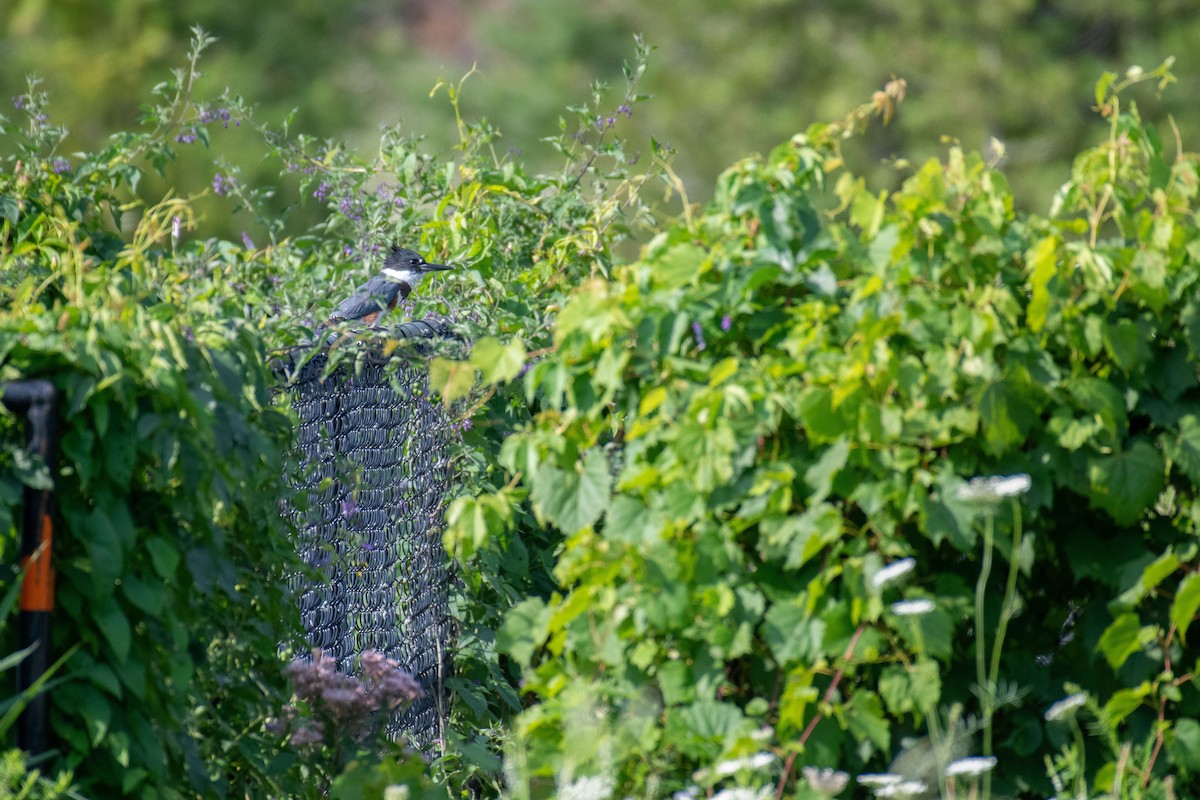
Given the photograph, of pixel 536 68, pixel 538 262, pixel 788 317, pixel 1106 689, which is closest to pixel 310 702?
pixel 788 317

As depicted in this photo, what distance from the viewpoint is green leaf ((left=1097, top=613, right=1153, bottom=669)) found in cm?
265

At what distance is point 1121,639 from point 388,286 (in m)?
2.84

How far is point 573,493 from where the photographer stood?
2.76 meters

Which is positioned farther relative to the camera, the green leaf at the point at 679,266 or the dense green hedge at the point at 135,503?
the green leaf at the point at 679,266

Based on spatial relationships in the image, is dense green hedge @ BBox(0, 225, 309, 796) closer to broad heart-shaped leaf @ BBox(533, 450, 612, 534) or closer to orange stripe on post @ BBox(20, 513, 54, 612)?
orange stripe on post @ BBox(20, 513, 54, 612)

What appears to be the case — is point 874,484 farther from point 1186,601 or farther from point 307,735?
point 307,735

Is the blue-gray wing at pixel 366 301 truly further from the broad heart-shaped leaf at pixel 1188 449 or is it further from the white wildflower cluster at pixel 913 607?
the broad heart-shaped leaf at pixel 1188 449

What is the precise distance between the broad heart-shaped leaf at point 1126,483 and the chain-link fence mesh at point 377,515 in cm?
175

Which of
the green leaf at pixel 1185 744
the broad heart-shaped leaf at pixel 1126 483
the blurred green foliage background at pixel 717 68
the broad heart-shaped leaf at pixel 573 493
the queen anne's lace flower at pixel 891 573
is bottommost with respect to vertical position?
the green leaf at pixel 1185 744

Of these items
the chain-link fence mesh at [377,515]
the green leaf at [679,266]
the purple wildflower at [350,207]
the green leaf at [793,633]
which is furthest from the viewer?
the purple wildflower at [350,207]

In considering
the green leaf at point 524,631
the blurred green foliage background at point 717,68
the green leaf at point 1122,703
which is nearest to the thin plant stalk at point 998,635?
the green leaf at point 1122,703

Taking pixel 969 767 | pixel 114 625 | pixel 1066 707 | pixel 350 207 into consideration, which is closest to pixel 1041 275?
pixel 1066 707

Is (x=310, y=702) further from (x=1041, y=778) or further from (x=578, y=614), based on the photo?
(x=1041, y=778)

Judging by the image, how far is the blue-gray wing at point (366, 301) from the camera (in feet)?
15.2
